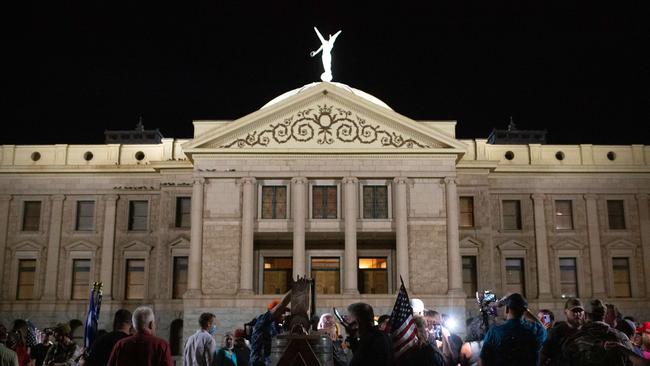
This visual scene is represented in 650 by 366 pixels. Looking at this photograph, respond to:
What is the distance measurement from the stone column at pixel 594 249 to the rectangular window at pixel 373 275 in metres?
12.5

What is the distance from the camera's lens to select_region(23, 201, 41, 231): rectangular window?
40500mm

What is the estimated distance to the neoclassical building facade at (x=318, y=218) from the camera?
34500mm

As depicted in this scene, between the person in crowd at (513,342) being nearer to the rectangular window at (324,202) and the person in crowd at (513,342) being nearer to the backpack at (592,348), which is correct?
the backpack at (592,348)

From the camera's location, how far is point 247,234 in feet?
113

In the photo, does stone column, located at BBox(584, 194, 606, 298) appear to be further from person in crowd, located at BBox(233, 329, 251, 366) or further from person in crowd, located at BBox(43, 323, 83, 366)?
person in crowd, located at BBox(43, 323, 83, 366)

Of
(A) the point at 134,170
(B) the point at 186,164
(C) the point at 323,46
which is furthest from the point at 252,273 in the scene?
(C) the point at 323,46

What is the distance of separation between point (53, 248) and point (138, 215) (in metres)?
5.11

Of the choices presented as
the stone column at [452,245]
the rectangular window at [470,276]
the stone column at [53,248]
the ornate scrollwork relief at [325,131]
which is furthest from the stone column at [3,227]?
the rectangular window at [470,276]

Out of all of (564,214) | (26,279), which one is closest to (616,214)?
(564,214)

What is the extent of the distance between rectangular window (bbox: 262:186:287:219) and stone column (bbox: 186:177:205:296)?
10.6 feet

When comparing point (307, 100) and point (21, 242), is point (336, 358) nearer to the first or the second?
point (307, 100)

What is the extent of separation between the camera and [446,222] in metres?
34.9

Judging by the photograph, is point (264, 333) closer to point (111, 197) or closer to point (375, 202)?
point (375, 202)

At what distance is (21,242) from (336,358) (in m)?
35.7
